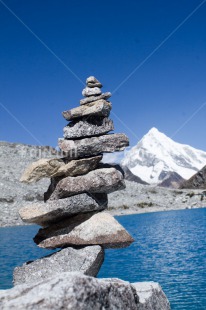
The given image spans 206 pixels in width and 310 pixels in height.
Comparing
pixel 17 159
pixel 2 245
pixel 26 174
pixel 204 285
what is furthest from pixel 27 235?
pixel 17 159

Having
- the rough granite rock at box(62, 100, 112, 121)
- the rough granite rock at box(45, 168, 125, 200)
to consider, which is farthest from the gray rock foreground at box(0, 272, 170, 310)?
the rough granite rock at box(62, 100, 112, 121)

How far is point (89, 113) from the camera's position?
16.9 metres

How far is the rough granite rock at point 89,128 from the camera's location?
16984 mm

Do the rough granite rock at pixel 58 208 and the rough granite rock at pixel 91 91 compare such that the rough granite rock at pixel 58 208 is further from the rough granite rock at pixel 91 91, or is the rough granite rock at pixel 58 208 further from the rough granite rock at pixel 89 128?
the rough granite rock at pixel 91 91

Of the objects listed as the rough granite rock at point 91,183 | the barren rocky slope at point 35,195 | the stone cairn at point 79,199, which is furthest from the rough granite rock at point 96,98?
the barren rocky slope at point 35,195

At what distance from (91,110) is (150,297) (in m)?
8.62

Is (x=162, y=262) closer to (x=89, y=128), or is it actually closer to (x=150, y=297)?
(x=89, y=128)

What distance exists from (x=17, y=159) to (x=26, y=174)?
114 m

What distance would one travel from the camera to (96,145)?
16.7m

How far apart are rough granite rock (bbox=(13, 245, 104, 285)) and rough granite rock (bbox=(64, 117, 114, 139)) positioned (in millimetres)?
5017

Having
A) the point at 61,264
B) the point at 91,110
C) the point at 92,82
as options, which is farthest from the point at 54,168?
the point at 92,82

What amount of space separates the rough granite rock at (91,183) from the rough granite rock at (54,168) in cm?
30

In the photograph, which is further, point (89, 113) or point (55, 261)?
point (89, 113)

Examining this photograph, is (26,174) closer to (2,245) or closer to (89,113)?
(89,113)
